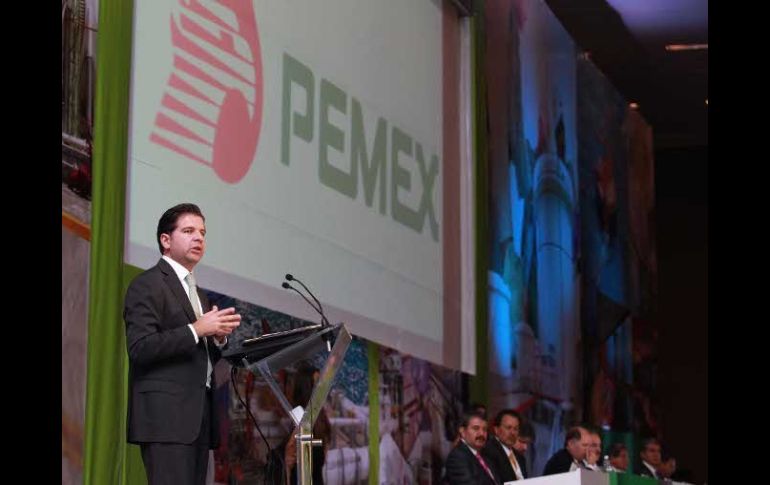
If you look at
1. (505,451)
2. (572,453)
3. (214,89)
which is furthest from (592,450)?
(214,89)

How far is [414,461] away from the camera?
904 cm

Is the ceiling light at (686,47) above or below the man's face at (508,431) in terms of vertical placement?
above

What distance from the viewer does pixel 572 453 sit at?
9.29 metres

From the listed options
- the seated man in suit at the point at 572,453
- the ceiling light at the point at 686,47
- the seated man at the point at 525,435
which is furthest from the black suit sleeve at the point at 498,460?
the ceiling light at the point at 686,47

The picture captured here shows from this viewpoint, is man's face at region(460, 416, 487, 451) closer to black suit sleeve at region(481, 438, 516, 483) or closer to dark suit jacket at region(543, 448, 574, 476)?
black suit sleeve at region(481, 438, 516, 483)

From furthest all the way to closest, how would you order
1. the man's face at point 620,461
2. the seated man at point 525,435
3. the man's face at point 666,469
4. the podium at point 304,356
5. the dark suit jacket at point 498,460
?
the man's face at point 666,469
the man's face at point 620,461
the seated man at point 525,435
the dark suit jacket at point 498,460
the podium at point 304,356

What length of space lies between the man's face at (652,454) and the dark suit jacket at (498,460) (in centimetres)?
330

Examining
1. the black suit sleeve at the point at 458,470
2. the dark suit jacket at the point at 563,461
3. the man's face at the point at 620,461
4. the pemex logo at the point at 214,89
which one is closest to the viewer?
the pemex logo at the point at 214,89

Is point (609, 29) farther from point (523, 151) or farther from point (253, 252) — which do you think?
point (253, 252)

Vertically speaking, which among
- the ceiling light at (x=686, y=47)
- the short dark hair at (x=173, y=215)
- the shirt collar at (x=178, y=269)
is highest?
the ceiling light at (x=686, y=47)

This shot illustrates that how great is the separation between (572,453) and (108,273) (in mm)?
4452

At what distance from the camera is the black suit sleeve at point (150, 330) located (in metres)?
4.74

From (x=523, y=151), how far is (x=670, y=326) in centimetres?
943

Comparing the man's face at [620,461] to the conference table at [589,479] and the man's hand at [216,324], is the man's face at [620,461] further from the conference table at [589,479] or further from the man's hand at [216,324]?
the man's hand at [216,324]
